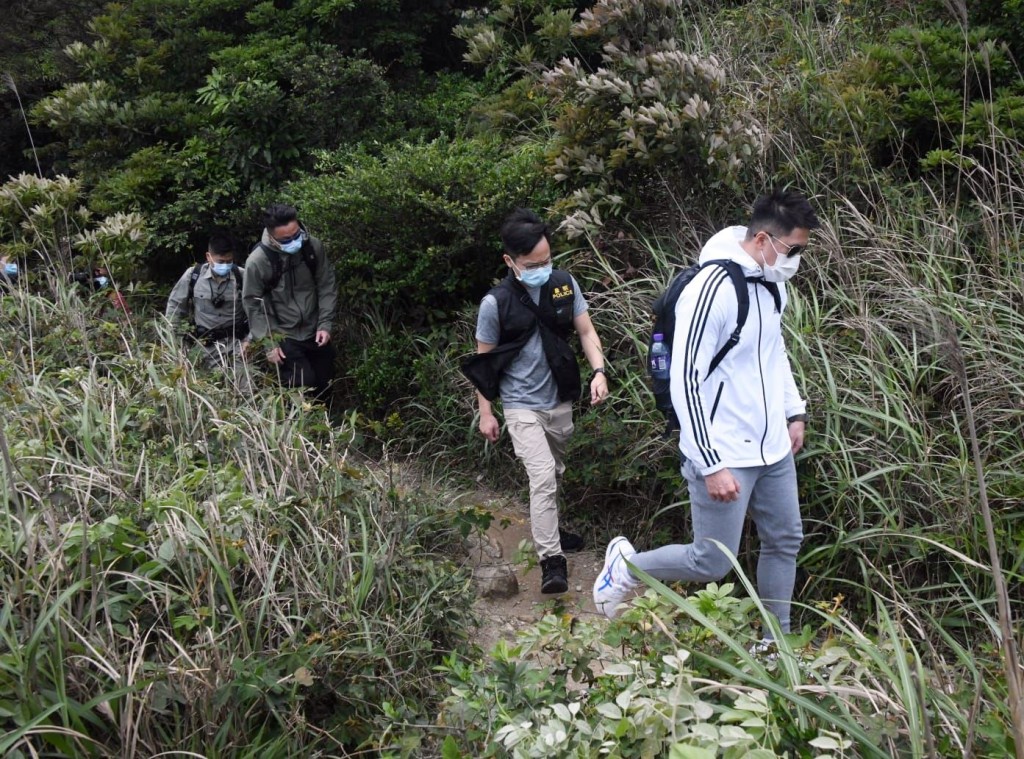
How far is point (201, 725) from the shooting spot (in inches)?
129

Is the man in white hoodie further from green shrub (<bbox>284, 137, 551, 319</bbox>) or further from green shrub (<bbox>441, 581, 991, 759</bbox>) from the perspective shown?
green shrub (<bbox>284, 137, 551, 319</bbox>)

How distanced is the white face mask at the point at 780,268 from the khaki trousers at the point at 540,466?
147cm

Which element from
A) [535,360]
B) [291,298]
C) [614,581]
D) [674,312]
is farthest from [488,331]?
[291,298]

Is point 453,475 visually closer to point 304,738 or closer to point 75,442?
point 75,442

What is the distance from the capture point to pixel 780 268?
386 cm

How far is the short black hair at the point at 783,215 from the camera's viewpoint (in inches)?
149

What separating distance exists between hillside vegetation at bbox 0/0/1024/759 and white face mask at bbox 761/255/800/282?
0.50m

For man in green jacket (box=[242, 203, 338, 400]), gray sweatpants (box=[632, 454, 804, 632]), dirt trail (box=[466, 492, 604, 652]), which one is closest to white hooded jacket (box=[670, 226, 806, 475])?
gray sweatpants (box=[632, 454, 804, 632])

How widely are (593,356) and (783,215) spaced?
1.38 metres

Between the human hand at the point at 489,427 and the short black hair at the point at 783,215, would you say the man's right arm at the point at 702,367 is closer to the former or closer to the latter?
the short black hair at the point at 783,215

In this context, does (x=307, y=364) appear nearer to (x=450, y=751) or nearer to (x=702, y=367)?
(x=702, y=367)

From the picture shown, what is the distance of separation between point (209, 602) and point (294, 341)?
10.8ft

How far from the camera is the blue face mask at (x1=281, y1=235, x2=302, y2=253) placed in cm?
635

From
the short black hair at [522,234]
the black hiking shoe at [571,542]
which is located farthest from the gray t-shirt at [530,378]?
the black hiking shoe at [571,542]
